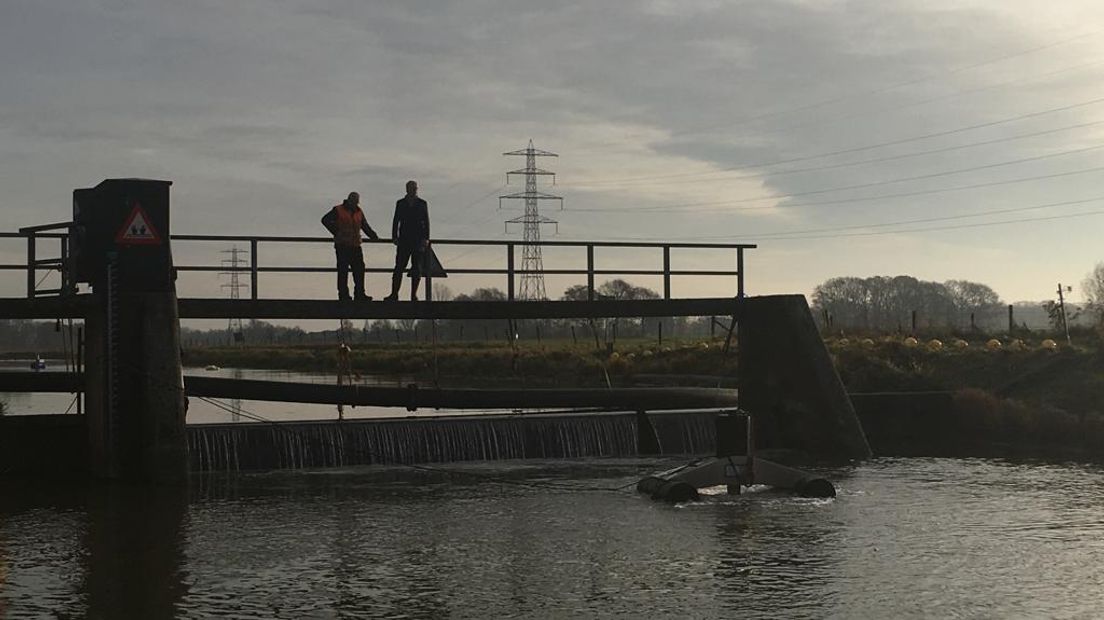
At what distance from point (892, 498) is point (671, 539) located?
5.30 m

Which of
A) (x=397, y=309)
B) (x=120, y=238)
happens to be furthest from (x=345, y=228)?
(x=120, y=238)

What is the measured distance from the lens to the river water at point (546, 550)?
1280 cm

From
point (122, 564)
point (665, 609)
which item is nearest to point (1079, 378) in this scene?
point (665, 609)

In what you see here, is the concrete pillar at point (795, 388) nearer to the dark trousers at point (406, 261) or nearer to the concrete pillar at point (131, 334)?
the dark trousers at point (406, 261)

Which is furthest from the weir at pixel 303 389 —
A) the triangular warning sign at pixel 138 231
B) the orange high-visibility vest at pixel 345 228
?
the orange high-visibility vest at pixel 345 228

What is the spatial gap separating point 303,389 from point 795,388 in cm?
1032

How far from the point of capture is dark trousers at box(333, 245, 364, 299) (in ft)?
74.3

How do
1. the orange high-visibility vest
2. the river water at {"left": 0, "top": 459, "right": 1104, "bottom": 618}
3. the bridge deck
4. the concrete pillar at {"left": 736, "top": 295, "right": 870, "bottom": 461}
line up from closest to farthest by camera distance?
the river water at {"left": 0, "top": 459, "right": 1104, "bottom": 618}, the bridge deck, the orange high-visibility vest, the concrete pillar at {"left": 736, "top": 295, "right": 870, "bottom": 461}

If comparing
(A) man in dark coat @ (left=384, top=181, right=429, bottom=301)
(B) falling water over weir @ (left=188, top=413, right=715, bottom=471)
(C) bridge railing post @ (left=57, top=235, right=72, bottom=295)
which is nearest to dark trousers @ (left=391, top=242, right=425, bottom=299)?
(A) man in dark coat @ (left=384, top=181, right=429, bottom=301)

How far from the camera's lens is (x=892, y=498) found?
65.7 feet

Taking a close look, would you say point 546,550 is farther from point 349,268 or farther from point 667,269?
point 667,269

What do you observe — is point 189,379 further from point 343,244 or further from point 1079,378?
point 1079,378

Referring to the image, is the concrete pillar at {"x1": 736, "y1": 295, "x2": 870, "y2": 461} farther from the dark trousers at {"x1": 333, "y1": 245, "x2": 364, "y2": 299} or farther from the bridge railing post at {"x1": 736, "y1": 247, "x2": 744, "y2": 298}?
the dark trousers at {"x1": 333, "y1": 245, "x2": 364, "y2": 299}

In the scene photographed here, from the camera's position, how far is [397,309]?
77.3ft
